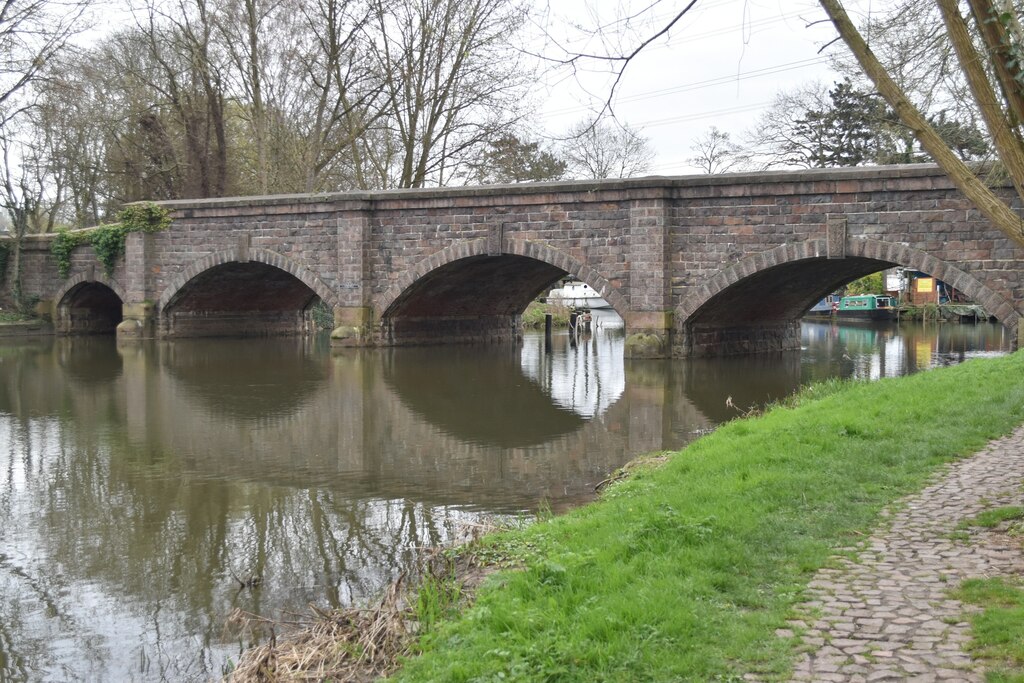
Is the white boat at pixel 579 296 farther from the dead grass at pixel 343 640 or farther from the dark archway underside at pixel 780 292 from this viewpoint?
the dead grass at pixel 343 640

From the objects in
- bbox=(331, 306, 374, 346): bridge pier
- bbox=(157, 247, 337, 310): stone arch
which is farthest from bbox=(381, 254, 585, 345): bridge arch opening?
bbox=(157, 247, 337, 310): stone arch

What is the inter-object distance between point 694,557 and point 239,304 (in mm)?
25881

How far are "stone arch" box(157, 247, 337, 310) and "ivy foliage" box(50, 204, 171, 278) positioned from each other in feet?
4.56

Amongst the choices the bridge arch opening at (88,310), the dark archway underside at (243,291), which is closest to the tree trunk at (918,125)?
the dark archway underside at (243,291)

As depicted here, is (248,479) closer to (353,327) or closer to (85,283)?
(353,327)

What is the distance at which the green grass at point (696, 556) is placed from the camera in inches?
151

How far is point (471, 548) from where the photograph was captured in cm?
593

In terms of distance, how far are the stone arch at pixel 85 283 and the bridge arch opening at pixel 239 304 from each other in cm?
155

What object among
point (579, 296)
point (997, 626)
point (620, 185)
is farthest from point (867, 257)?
point (579, 296)

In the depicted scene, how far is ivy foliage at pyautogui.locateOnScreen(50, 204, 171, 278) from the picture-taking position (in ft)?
85.8

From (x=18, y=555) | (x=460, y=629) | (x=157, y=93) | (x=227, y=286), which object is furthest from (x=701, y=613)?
(x=157, y=93)

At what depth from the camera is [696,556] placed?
4898 mm

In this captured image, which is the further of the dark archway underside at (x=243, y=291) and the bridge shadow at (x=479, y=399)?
the dark archway underside at (x=243, y=291)

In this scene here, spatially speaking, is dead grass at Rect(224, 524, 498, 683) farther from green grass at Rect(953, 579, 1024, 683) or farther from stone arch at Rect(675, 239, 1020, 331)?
stone arch at Rect(675, 239, 1020, 331)
